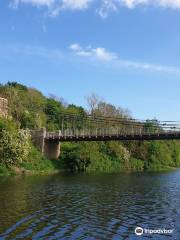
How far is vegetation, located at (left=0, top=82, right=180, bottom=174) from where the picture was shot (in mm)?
63000

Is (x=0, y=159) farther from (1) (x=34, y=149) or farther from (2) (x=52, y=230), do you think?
(2) (x=52, y=230)

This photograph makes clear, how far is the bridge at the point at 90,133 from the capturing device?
7456cm

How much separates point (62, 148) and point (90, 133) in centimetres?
730

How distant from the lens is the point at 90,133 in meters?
91.5

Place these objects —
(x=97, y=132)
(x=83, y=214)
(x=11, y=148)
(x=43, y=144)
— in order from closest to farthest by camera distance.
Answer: (x=83, y=214)
(x=11, y=148)
(x=43, y=144)
(x=97, y=132)

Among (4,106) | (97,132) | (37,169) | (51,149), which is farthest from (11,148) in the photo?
(97,132)

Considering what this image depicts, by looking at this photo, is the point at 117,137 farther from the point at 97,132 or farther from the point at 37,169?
the point at 37,169

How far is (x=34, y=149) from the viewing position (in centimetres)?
7756

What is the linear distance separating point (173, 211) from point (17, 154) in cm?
3552

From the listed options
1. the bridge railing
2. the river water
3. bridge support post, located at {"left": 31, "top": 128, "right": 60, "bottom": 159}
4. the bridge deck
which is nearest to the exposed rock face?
bridge support post, located at {"left": 31, "top": 128, "right": 60, "bottom": 159}

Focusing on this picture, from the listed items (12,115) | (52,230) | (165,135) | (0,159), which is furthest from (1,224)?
(12,115)

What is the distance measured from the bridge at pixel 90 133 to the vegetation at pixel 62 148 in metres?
1.37

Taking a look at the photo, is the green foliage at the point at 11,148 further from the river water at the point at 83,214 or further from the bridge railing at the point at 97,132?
the river water at the point at 83,214

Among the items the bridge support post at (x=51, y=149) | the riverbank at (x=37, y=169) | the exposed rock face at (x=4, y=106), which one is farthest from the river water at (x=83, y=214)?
the exposed rock face at (x=4, y=106)
